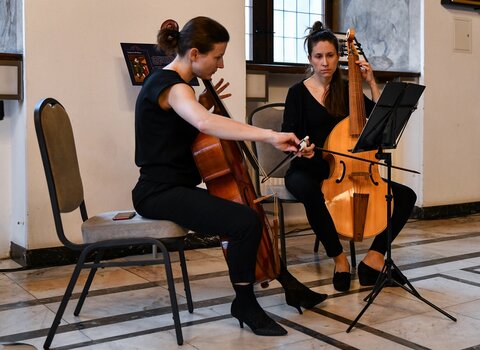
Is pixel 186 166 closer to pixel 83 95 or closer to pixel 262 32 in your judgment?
pixel 83 95

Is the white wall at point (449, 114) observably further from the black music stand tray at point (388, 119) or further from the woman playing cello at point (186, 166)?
the woman playing cello at point (186, 166)

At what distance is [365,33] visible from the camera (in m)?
5.33

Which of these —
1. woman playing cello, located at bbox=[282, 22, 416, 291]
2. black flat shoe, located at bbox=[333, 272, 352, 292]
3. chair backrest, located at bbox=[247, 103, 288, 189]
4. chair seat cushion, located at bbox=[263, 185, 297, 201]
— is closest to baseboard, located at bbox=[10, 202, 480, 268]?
chair backrest, located at bbox=[247, 103, 288, 189]

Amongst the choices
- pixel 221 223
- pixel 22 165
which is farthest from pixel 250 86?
pixel 221 223

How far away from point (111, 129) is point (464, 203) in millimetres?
Answer: 3012

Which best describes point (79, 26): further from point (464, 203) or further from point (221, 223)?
point (464, 203)

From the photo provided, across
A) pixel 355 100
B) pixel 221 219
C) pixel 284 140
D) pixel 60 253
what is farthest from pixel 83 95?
pixel 284 140

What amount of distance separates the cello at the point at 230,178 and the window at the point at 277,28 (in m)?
2.41

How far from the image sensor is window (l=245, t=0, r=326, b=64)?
4809 millimetres

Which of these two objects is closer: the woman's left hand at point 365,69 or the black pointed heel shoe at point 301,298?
the black pointed heel shoe at point 301,298

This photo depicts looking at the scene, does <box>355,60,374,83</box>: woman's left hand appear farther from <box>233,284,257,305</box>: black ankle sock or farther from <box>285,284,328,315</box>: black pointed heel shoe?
<box>233,284,257,305</box>: black ankle sock

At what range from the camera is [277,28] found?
4949 millimetres

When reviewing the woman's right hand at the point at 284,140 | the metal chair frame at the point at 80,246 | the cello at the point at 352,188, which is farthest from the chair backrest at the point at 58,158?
the cello at the point at 352,188

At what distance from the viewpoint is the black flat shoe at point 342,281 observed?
2971mm
